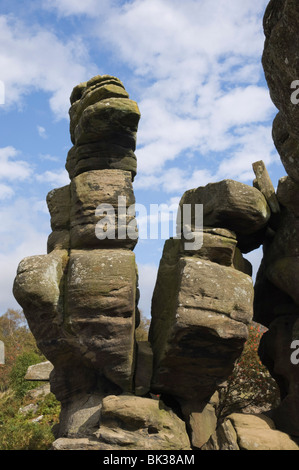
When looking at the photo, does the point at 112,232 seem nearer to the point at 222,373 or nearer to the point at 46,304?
the point at 46,304

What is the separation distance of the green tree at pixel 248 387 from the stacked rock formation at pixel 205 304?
20.0 feet

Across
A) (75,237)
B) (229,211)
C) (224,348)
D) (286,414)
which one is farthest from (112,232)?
(286,414)

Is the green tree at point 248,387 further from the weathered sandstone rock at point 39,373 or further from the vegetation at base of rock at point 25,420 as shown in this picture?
the weathered sandstone rock at point 39,373

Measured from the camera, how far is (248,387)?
54.9ft

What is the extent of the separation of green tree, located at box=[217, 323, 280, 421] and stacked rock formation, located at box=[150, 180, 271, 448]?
609cm

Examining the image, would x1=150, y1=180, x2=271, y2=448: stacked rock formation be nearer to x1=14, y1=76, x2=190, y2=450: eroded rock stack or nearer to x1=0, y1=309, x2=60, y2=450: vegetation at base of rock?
x1=14, y1=76, x2=190, y2=450: eroded rock stack

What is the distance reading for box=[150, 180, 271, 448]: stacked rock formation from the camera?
9.54m

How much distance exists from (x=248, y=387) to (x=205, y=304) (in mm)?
8624

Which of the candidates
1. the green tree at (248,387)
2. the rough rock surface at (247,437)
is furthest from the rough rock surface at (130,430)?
the green tree at (248,387)

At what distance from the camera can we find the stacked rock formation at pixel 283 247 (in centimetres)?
688

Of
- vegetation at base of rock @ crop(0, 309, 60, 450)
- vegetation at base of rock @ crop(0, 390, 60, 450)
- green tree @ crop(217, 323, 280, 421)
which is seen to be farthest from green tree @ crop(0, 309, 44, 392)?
green tree @ crop(217, 323, 280, 421)


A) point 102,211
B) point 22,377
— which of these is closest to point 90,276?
point 102,211

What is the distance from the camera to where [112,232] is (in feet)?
34.2

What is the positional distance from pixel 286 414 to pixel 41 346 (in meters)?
5.80
